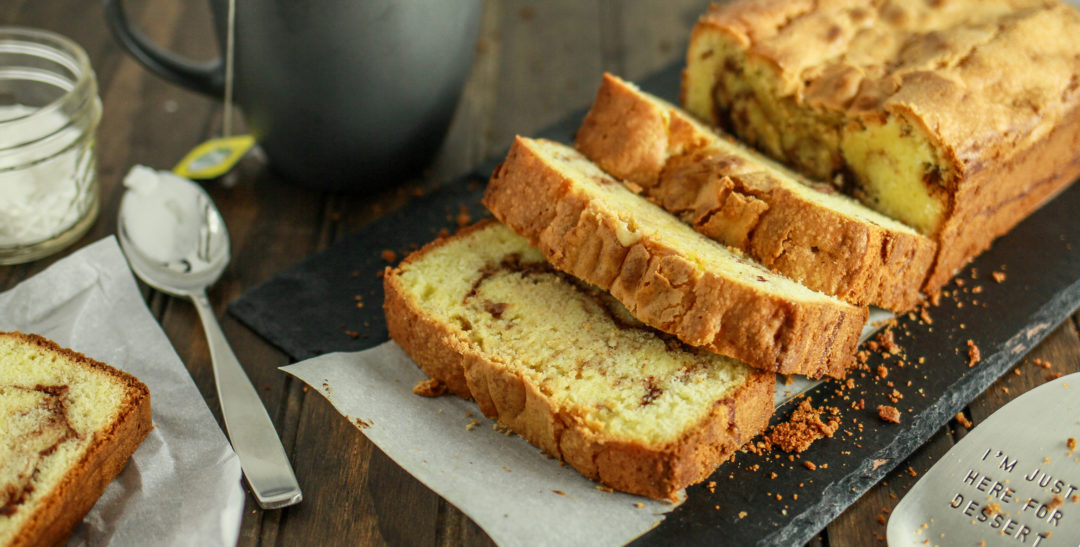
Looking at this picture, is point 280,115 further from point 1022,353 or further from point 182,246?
point 1022,353

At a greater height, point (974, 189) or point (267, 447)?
point (974, 189)

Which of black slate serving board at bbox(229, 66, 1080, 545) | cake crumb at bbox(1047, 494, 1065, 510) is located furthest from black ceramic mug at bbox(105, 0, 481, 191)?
cake crumb at bbox(1047, 494, 1065, 510)

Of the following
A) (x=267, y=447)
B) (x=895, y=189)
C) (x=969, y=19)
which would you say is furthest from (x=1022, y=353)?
(x=267, y=447)

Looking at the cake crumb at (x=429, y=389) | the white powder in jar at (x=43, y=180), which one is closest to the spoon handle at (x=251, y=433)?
the cake crumb at (x=429, y=389)

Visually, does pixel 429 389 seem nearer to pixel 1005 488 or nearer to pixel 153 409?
pixel 153 409

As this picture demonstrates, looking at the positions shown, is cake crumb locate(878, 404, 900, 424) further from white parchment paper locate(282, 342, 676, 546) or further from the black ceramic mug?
the black ceramic mug

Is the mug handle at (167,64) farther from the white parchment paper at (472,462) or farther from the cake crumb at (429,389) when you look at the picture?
the cake crumb at (429,389)
